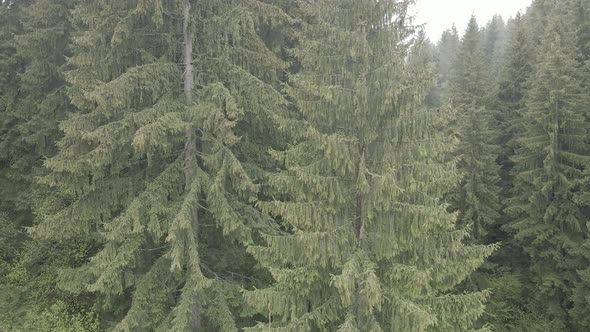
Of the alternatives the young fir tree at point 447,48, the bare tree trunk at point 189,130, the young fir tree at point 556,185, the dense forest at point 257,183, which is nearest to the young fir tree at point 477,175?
the young fir tree at point 556,185

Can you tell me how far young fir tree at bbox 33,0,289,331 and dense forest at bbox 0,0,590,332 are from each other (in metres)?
0.05

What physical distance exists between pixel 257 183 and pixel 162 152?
2.73 metres

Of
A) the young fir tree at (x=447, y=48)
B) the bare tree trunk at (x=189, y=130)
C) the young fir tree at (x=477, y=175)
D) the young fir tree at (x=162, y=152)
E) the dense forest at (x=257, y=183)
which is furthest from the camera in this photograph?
the young fir tree at (x=447, y=48)

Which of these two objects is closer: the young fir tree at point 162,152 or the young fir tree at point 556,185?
the young fir tree at point 162,152

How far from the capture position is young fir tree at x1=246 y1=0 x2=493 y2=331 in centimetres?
769

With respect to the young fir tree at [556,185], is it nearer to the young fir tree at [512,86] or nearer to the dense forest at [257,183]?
the dense forest at [257,183]

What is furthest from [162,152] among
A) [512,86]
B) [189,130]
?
[512,86]

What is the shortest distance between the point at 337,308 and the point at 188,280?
376 cm

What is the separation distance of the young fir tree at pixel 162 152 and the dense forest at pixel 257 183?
0.17ft

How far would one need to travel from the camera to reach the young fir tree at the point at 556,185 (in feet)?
55.3

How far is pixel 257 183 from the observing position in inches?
465

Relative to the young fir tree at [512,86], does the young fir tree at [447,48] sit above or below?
above

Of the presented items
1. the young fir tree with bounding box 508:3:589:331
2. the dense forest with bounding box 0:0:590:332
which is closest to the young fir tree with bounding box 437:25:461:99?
the young fir tree with bounding box 508:3:589:331

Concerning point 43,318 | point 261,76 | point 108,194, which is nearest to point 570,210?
point 261,76
